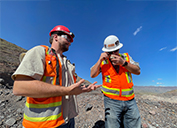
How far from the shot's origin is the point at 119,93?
7.44 feet

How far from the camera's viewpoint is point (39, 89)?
1.07 metres

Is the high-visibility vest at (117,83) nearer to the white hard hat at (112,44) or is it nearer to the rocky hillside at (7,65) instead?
the white hard hat at (112,44)

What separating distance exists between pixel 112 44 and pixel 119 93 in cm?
151

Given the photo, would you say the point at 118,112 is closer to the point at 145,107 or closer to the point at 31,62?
the point at 31,62

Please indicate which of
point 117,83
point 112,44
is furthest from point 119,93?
point 112,44

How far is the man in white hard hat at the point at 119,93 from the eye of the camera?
7.20 ft

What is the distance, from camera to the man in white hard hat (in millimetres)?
2193

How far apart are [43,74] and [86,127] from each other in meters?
3.26

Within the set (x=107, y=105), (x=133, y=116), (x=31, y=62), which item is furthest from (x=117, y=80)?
(x=31, y=62)

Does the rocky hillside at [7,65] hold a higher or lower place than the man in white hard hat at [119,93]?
higher

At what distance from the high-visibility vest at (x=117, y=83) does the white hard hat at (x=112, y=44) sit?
49 centimetres


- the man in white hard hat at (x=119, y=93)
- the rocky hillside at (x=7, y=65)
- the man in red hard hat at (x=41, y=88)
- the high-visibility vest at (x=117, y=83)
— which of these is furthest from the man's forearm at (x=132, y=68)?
the rocky hillside at (x=7, y=65)

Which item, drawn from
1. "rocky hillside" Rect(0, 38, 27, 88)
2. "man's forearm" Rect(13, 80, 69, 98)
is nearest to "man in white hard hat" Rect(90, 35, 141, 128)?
"man's forearm" Rect(13, 80, 69, 98)

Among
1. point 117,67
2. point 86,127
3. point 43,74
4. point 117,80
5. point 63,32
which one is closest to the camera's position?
point 43,74
